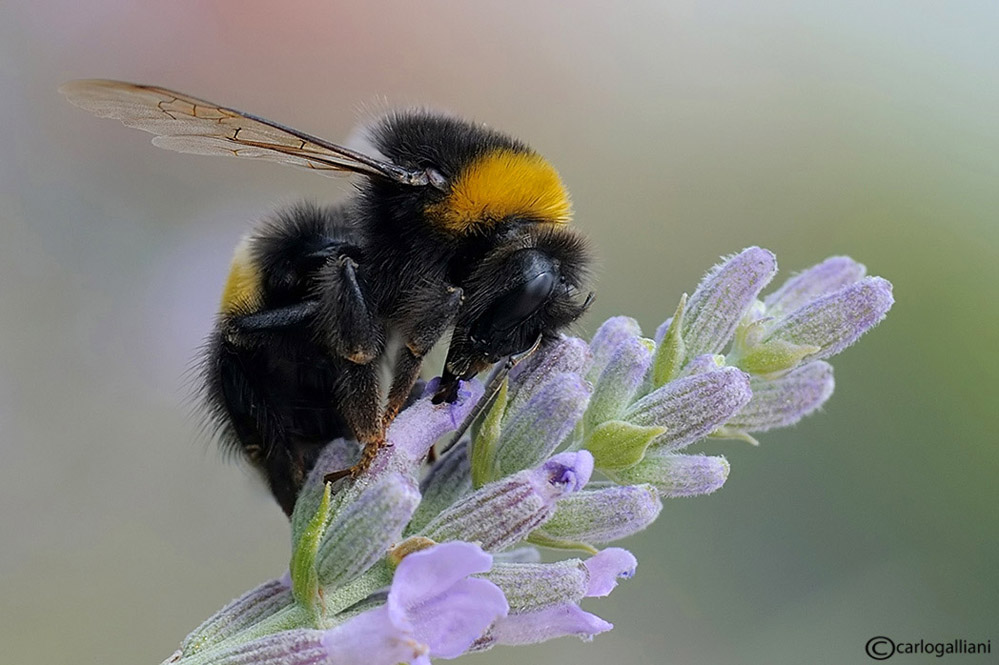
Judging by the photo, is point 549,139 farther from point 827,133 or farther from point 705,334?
point 705,334

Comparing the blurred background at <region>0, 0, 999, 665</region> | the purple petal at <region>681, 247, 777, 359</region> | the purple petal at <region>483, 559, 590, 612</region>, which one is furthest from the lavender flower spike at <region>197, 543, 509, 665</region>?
the blurred background at <region>0, 0, 999, 665</region>

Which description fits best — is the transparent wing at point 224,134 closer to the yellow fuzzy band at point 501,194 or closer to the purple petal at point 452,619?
the yellow fuzzy band at point 501,194

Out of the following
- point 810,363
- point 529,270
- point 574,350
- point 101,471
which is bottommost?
point 810,363

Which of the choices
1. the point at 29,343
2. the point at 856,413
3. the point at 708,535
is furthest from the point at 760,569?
the point at 29,343

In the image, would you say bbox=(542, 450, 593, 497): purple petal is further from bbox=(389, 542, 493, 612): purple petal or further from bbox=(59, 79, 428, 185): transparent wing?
bbox=(59, 79, 428, 185): transparent wing

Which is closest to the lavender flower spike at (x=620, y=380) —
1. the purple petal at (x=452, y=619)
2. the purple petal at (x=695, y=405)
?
the purple petal at (x=695, y=405)
